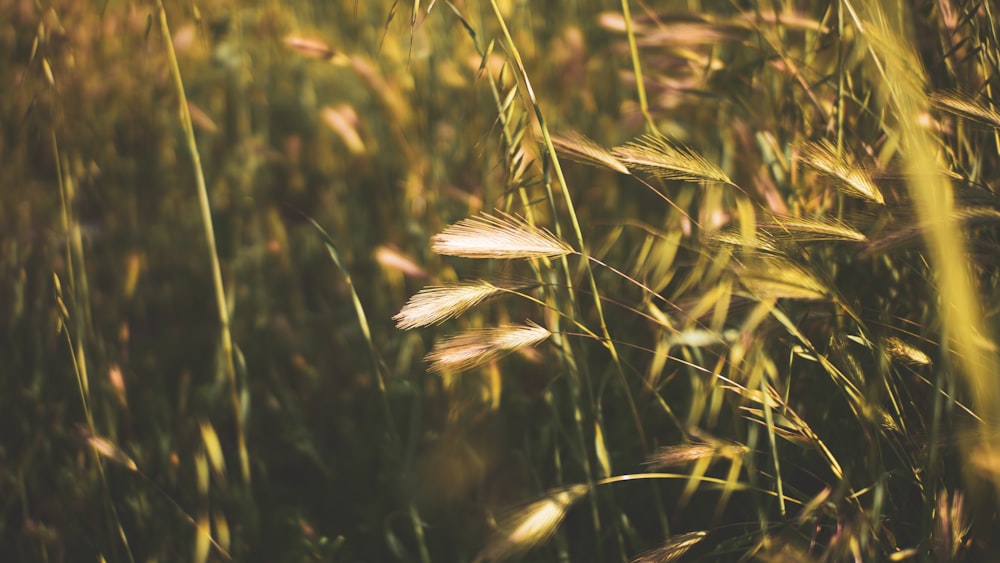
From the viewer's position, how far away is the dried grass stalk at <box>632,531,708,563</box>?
0.58 metres

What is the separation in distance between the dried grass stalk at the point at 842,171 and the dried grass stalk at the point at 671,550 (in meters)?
0.33

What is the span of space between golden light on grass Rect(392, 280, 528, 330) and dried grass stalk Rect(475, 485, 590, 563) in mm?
172

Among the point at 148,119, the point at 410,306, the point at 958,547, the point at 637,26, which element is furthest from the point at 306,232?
the point at 958,547

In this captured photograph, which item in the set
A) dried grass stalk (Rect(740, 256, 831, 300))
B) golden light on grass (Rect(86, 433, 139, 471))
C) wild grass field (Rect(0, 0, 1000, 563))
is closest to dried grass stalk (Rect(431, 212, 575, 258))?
wild grass field (Rect(0, 0, 1000, 563))

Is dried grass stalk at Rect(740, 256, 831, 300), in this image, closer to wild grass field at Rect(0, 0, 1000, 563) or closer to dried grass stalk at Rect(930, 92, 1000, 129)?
wild grass field at Rect(0, 0, 1000, 563)

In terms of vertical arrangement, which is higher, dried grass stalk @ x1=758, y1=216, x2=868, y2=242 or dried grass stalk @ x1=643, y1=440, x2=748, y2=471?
dried grass stalk @ x1=758, y1=216, x2=868, y2=242

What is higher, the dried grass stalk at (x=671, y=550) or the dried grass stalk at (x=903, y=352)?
the dried grass stalk at (x=903, y=352)

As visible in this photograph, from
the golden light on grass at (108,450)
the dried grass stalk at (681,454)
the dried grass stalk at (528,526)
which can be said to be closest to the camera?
the dried grass stalk at (528,526)

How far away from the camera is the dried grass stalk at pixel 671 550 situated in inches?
23.0

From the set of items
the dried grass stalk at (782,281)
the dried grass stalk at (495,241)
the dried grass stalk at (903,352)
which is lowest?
the dried grass stalk at (903,352)

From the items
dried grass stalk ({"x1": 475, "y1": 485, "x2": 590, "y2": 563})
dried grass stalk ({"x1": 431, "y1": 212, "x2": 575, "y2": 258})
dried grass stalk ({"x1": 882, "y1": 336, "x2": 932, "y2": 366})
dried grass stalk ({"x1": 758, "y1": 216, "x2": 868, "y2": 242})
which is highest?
dried grass stalk ({"x1": 758, "y1": 216, "x2": 868, "y2": 242})

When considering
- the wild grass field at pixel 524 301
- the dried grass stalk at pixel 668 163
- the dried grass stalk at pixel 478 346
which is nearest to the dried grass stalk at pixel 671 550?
the wild grass field at pixel 524 301

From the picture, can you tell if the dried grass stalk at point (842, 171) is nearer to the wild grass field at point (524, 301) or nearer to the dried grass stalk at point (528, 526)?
the wild grass field at point (524, 301)

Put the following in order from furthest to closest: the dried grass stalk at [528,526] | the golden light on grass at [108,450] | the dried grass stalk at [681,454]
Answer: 1. the golden light on grass at [108,450]
2. the dried grass stalk at [681,454]
3. the dried grass stalk at [528,526]
